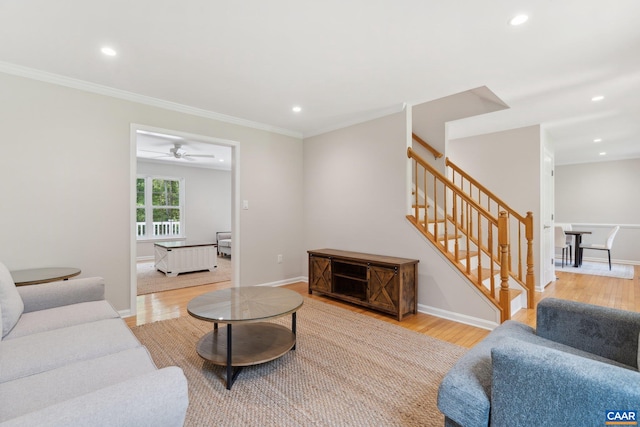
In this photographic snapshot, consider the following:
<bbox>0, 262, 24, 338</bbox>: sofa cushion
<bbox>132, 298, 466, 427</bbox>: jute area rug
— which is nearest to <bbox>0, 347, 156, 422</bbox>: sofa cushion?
<bbox>132, 298, 466, 427</bbox>: jute area rug

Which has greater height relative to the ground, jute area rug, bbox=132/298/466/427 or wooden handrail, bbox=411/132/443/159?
wooden handrail, bbox=411/132/443/159

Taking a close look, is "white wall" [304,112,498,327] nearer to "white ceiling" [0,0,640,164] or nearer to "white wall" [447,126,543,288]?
"white ceiling" [0,0,640,164]

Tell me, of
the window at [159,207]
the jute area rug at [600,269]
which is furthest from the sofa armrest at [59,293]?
the jute area rug at [600,269]

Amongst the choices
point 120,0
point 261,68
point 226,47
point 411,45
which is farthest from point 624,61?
point 120,0

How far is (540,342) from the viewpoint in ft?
5.39

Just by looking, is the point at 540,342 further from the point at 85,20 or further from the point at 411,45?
the point at 85,20

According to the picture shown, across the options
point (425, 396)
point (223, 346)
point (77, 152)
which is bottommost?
point (425, 396)

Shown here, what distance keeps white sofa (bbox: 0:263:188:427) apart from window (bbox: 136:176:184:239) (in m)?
5.84

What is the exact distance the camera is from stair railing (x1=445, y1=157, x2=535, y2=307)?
3.64 m

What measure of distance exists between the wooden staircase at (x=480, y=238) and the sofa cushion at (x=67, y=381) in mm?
2884

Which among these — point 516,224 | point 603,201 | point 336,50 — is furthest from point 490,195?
point 603,201

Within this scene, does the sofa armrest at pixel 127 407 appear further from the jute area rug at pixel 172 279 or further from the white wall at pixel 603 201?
the white wall at pixel 603 201

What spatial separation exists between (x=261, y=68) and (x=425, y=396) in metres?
2.90

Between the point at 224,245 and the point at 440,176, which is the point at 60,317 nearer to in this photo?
the point at 440,176
